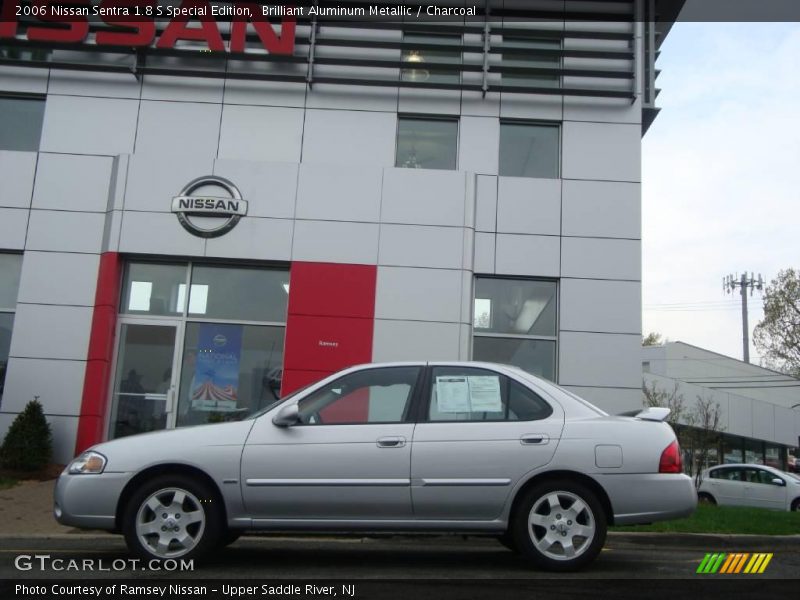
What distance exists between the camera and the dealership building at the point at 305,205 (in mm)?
12727

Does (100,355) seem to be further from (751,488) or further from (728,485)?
(751,488)

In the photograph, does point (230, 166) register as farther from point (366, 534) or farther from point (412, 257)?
point (366, 534)

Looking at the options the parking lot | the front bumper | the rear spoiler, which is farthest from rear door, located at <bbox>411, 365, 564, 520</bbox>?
the front bumper

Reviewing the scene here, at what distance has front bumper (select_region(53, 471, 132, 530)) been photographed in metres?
5.91

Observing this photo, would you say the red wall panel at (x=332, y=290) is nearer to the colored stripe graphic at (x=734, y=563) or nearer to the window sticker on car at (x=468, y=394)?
the window sticker on car at (x=468, y=394)

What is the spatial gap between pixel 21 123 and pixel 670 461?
39.6 feet

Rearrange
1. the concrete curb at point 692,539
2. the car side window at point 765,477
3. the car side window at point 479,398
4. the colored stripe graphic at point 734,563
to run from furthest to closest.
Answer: the car side window at point 765,477 < the concrete curb at point 692,539 < the colored stripe graphic at point 734,563 < the car side window at point 479,398

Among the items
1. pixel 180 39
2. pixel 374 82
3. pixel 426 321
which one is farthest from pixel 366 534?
pixel 180 39

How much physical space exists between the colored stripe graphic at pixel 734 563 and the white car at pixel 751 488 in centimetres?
1337

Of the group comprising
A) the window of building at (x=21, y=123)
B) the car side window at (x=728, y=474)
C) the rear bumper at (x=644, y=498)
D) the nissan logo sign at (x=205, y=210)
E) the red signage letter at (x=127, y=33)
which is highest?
the red signage letter at (x=127, y=33)

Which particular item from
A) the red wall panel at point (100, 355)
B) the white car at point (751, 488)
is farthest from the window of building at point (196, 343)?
the white car at point (751, 488)

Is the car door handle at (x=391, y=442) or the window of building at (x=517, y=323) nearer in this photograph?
the car door handle at (x=391, y=442)

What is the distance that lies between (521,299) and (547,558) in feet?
25.5

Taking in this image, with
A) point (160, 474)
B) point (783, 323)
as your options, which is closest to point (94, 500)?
point (160, 474)
